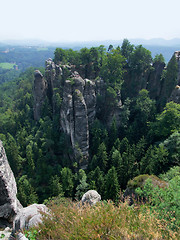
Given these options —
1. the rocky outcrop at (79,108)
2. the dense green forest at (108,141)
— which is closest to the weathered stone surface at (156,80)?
the dense green forest at (108,141)

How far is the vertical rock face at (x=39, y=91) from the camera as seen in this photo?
1909 inches

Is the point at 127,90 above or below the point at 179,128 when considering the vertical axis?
above

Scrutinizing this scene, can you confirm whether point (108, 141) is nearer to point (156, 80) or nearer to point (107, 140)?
point (107, 140)

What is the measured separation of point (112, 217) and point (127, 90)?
44542 mm

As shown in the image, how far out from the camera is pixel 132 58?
154 ft

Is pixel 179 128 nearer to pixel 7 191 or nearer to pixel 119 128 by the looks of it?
pixel 119 128

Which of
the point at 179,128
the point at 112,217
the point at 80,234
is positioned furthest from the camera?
the point at 179,128

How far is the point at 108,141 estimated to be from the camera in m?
39.0

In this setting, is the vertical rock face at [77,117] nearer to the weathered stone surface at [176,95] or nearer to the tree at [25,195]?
the tree at [25,195]

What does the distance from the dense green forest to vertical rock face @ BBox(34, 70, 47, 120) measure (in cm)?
270

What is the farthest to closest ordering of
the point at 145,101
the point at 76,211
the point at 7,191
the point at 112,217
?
the point at 145,101
the point at 7,191
the point at 76,211
the point at 112,217

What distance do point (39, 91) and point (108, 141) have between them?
2627cm

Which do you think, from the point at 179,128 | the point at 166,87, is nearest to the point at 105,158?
the point at 179,128

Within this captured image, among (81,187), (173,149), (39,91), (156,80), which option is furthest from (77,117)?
(156,80)
